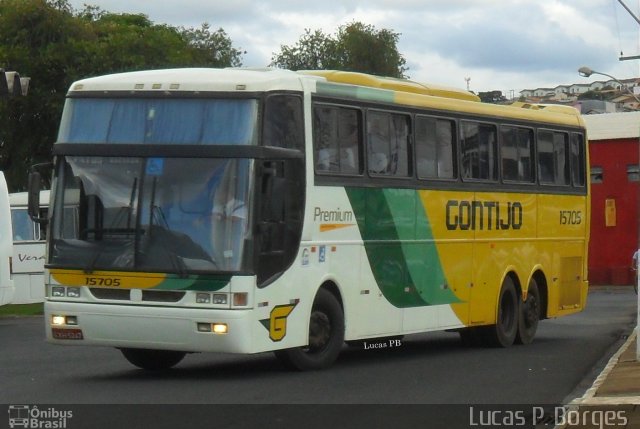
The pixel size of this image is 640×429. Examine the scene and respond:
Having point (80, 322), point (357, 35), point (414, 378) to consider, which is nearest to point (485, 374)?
point (414, 378)

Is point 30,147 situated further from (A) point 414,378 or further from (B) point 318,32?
(B) point 318,32

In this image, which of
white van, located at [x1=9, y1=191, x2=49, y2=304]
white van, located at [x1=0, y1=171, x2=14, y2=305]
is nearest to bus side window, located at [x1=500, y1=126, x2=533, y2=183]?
white van, located at [x1=0, y1=171, x2=14, y2=305]

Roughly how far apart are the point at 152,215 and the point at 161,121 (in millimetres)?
1042

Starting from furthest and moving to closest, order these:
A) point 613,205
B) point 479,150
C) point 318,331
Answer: point 613,205
point 479,150
point 318,331

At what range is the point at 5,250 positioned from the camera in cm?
2448

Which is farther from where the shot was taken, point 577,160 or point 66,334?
point 577,160

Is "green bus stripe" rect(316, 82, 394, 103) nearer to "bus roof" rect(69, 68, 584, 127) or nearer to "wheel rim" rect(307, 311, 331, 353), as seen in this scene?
"bus roof" rect(69, 68, 584, 127)

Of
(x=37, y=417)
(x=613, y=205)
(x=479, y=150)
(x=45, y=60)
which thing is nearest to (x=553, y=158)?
(x=479, y=150)

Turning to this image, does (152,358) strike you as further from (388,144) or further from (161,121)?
(388,144)

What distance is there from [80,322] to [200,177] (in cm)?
191

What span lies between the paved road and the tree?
3093 inches

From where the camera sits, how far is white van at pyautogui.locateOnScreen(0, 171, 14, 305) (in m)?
24.4

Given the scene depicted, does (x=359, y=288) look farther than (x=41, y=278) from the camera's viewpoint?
No

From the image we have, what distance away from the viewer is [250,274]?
14.8 meters
